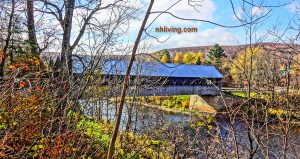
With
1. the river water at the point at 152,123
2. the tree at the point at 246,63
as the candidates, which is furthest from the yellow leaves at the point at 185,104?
the tree at the point at 246,63

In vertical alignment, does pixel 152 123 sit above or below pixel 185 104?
above

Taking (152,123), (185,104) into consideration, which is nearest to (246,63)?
(152,123)

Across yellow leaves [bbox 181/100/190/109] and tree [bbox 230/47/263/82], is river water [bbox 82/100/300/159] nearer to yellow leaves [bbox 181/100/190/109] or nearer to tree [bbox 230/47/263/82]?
tree [bbox 230/47/263/82]

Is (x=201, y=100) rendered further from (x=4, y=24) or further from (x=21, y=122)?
(x=21, y=122)

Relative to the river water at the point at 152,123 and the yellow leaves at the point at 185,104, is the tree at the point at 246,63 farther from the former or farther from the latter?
the yellow leaves at the point at 185,104

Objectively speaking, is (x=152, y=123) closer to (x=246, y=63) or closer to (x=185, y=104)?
(x=246, y=63)

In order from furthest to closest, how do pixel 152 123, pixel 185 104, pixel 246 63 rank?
pixel 185 104
pixel 152 123
pixel 246 63

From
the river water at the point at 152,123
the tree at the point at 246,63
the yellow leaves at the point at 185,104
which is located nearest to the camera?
the tree at the point at 246,63

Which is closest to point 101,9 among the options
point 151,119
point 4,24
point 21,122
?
point 4,24

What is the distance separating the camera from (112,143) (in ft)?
3.61

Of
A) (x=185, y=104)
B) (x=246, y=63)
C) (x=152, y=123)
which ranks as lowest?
(x=185, y=104)

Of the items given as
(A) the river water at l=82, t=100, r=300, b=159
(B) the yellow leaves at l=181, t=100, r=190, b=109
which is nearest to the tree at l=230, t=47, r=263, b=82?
(A) the river water at l=82, t=100, r=300, b=159

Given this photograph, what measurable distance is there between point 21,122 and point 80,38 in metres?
6.89

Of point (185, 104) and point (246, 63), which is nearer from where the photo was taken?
point (246, 63)
